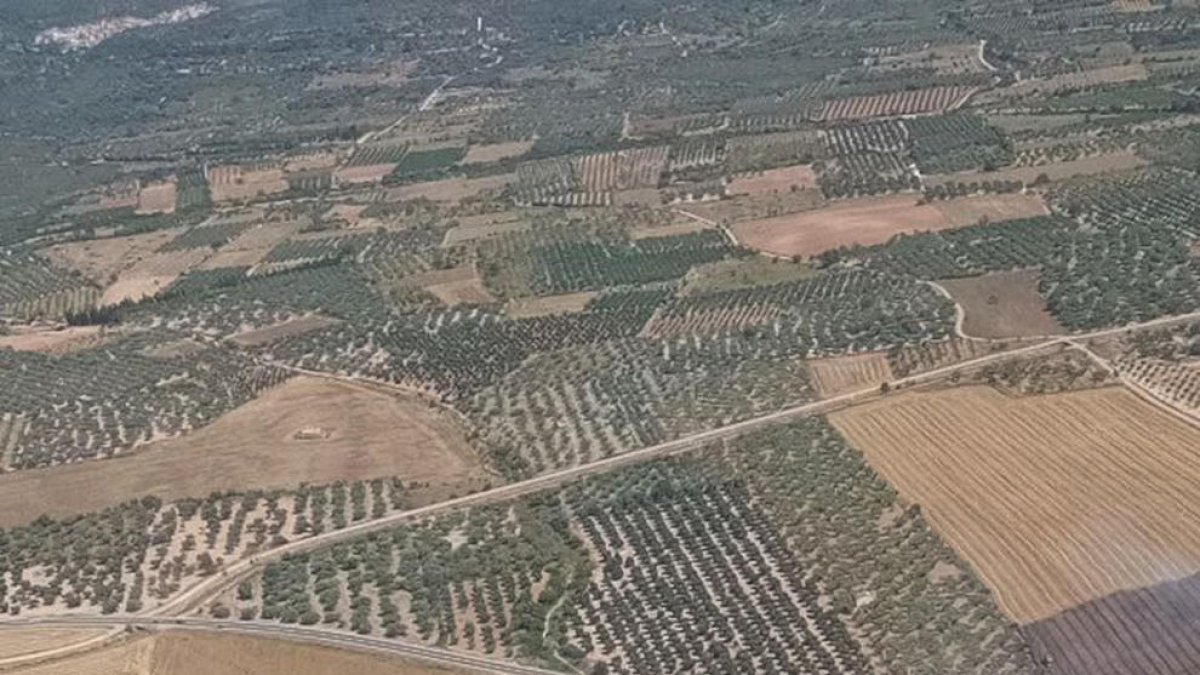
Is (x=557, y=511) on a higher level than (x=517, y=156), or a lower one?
higher

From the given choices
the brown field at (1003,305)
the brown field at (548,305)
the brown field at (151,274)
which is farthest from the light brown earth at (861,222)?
the brown field at (151,274)

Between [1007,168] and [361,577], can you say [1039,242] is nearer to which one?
[1007,168]

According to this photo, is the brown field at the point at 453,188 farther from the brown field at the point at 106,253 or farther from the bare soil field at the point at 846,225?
the bare soil field at the point at 846,225

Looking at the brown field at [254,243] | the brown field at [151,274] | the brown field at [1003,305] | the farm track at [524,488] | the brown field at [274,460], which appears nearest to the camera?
the farm track at [524,488]

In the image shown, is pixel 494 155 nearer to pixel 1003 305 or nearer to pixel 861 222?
pixel 861 222

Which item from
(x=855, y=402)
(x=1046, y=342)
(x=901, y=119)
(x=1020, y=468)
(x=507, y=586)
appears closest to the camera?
(x=507, y=586)

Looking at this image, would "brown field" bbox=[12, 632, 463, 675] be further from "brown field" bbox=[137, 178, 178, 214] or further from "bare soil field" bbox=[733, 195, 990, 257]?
"brown field" bbox=[137, 178, 178, 214]

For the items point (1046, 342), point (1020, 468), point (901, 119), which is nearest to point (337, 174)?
point (901, 119)
